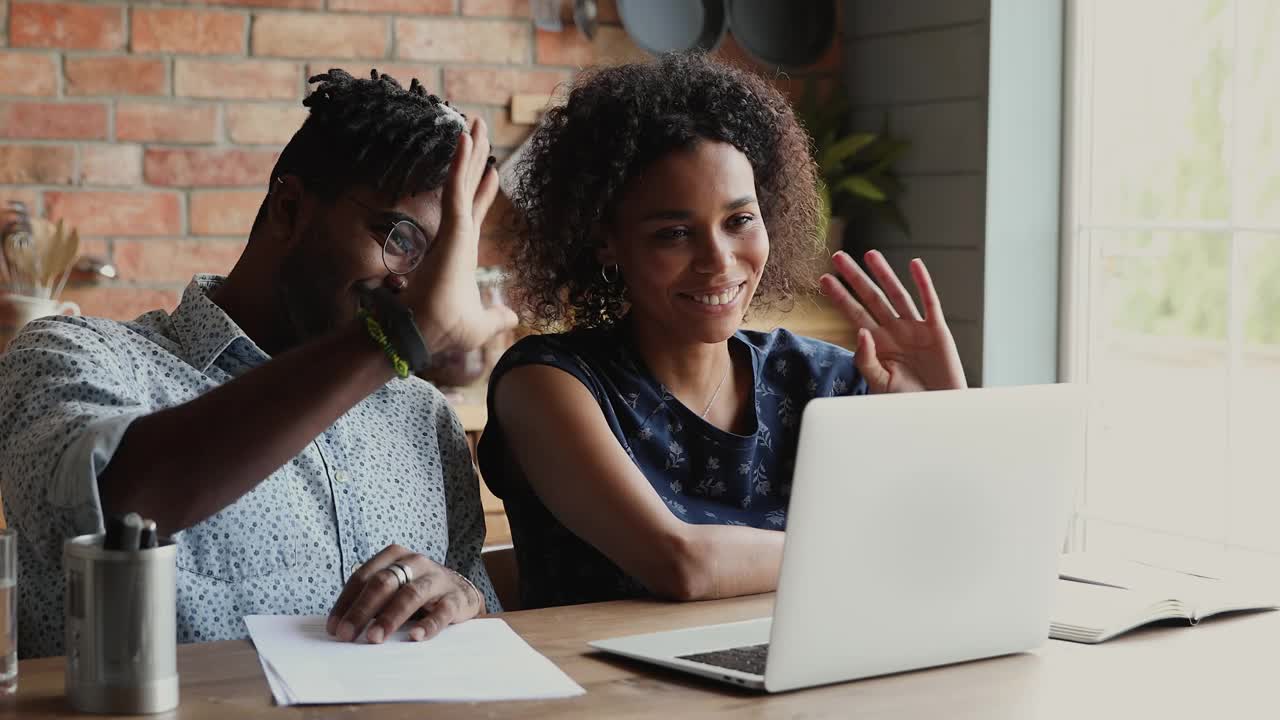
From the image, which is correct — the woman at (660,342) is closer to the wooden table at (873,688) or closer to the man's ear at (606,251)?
the man's ear at (606,251)

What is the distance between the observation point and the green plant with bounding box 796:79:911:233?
11.8 feet

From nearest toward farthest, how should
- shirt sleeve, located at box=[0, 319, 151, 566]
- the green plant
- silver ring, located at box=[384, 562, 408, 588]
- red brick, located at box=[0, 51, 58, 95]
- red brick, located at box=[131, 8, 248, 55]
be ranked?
shirt sleeve, located at box=[0, 319, 151, 566], silver ring, located at box=[384, 562, 408, 588], red brick, located at box=[0, 51, 58, 95], red brick, located at box=[131, 8, 248, 55], the green plant

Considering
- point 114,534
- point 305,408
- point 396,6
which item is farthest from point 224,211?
point 114,534

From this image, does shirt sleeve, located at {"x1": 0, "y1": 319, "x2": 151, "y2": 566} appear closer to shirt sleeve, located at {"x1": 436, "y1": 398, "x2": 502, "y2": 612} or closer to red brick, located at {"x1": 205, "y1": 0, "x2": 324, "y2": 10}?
shirt sleeve, located at {"x1": 436, "y1": 398, "x2": 502, "y2": 612}

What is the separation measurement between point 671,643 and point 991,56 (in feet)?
7.76

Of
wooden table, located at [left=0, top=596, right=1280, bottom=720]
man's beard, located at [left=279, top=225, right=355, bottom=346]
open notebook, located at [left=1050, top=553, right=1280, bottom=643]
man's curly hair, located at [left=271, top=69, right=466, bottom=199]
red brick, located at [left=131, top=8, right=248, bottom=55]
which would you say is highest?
red brick, located at [left=131, top=8, right=248, bottom=55]

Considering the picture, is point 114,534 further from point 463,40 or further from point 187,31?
point 463,40

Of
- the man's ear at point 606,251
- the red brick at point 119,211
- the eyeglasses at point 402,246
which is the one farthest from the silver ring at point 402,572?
the red brick at point 119,211

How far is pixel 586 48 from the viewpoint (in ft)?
11.6

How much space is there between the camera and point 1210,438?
3242 mm

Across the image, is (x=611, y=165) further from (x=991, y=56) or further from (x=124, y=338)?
(x=991, y=56)

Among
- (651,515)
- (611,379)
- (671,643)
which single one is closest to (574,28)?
(611,379)

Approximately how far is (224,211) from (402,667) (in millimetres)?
2104

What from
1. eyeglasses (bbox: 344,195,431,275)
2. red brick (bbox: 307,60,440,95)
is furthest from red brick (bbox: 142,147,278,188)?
eyeglasses (bbox: 344,195,431,275)
